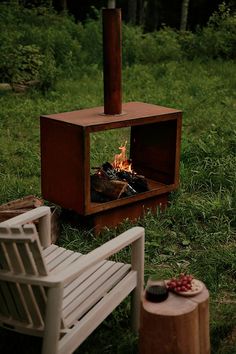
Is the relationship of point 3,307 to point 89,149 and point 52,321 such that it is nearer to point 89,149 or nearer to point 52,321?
point 52,321

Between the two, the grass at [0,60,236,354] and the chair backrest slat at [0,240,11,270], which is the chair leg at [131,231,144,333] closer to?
the grass at [0,60,236,354]

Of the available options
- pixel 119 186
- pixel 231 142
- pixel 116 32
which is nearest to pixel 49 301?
pixel 119 186

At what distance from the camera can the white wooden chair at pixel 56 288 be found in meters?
2.84

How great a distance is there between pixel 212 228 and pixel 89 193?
1.20 m

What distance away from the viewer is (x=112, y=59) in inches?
199

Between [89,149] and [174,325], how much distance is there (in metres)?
1.99

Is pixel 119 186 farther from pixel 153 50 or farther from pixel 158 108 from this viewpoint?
pixel 153 50

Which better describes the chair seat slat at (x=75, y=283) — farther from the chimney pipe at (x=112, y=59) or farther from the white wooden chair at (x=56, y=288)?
the chimney pipe at (x=112, y=59)

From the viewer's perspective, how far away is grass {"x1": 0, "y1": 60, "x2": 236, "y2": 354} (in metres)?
3.91

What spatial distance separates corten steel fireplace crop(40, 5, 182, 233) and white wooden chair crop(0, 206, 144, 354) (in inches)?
49.4

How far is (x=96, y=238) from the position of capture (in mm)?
5098

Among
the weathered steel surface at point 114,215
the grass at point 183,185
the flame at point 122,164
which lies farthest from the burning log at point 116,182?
the grass at point 183,185

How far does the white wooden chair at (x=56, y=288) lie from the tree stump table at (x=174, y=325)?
270mm

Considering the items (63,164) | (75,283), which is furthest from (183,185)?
(75,283)
